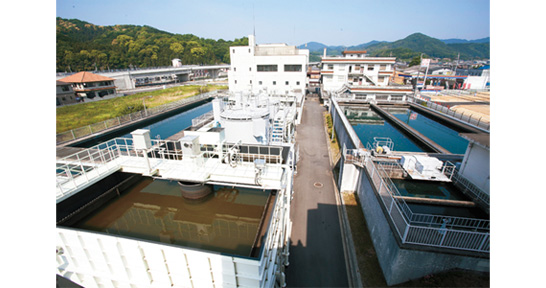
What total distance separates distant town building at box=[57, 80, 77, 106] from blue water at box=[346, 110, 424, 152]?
2299 inches

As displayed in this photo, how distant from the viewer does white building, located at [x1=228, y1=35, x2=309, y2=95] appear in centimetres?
4719

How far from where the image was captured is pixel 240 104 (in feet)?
66.8

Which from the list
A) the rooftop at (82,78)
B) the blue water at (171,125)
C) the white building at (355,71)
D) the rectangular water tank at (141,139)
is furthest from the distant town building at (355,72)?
Result: the rooftop at (82,78)

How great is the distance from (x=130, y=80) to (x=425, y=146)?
86.0 metres

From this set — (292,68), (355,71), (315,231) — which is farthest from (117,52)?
(315,231)

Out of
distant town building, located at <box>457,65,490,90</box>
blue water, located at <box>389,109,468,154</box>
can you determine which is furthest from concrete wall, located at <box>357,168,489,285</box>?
distant town building, located at <box>457,65,490,90</box>

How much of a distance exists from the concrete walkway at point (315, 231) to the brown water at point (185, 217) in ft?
12.1

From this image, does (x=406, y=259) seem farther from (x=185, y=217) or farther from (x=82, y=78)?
(x=82, y=78)

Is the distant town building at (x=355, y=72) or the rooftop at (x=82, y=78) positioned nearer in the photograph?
the rooftop at (x=82, y=78)

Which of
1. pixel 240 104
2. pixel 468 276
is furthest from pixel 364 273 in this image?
pixel 240 104

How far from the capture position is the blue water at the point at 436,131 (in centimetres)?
2322

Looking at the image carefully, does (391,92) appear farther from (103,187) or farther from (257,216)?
(103,187)

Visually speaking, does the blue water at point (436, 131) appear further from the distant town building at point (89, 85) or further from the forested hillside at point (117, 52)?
the forested hillside at point (117, 52)

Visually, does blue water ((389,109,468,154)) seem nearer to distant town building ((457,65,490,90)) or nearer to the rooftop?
distant town building ((457,65,490,90))
